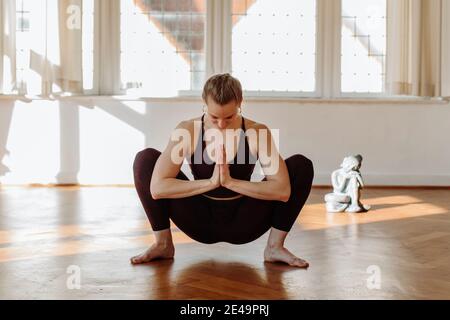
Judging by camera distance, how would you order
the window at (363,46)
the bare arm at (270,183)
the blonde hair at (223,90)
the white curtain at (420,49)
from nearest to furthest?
the blonde hair at (223,90) < the bare arm at (270,183) < the white curtain at (420,49) < the window at (363,46)

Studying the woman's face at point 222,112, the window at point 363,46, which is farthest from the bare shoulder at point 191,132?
the window at point 363,46

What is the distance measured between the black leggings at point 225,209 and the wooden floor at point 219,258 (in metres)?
0.14

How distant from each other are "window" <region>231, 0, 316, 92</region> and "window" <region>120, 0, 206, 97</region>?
0.35 meters

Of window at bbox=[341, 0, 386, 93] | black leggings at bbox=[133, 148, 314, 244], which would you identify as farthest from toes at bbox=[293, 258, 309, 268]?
window at bbox=[341, 0, 386, 93]

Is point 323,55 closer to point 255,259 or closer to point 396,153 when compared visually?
point 396,153

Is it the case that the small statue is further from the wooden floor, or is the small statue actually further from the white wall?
the white wall

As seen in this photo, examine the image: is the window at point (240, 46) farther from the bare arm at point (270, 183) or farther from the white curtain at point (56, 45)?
the bare arm at point (270, 183)

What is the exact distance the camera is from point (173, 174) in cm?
255

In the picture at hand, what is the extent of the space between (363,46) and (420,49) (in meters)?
0.54

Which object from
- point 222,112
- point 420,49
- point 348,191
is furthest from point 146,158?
point 420,49

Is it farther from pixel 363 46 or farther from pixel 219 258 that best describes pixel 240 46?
pixel 219 258

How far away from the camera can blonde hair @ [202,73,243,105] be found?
7.73 ft

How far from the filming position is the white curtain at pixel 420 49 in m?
5.84
